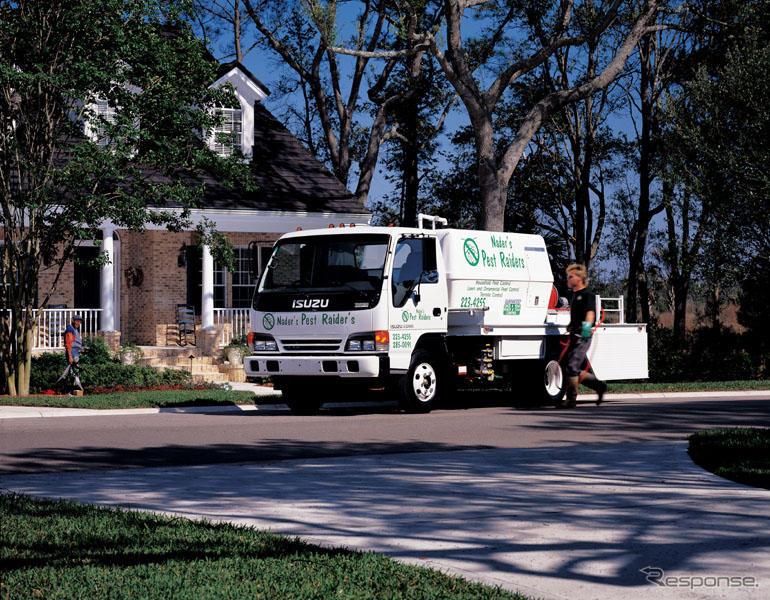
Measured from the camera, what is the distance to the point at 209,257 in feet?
91.0

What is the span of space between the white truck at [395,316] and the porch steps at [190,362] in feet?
24.2

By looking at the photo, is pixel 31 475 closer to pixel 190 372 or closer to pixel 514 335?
pixel 514 335

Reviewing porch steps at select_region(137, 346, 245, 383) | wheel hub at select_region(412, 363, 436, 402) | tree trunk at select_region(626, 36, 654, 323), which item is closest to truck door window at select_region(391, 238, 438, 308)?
wheel hub at select_region(412, 363, 436, 402)

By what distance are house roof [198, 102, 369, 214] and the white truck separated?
34.3 feet

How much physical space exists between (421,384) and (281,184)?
13.8 meters

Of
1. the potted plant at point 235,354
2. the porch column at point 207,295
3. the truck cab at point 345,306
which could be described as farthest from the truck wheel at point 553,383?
the porch column at point 207,295

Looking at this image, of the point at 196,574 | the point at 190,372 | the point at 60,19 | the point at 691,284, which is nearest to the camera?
the point at 196,574

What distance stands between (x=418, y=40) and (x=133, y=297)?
10.8 metres

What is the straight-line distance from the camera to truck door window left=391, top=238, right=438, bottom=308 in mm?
17391

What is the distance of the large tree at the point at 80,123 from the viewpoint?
20766mm

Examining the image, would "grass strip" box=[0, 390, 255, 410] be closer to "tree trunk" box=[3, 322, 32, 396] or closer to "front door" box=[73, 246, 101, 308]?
"tree trunk" box=[3, 322, 32, 396]

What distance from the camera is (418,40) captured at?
91.4 feet

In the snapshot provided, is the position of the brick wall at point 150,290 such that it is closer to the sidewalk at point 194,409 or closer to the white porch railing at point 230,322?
the white porch railing at point 230,322

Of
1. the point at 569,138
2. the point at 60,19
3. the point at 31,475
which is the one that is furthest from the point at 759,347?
the point at 31,475
